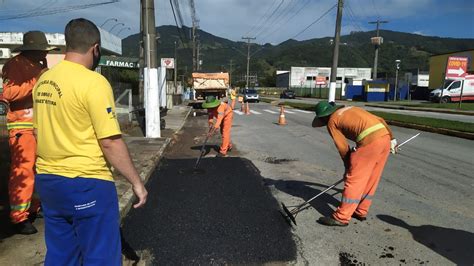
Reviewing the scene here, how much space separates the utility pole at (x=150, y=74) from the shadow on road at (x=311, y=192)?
228 inches

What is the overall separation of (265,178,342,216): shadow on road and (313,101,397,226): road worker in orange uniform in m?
0.47

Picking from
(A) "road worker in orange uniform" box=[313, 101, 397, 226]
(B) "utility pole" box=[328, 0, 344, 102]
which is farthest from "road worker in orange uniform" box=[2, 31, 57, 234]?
(B) "utility pole" box=[328, 0, 344, 102]

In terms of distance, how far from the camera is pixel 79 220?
2.41m

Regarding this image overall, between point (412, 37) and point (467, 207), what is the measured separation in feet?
625

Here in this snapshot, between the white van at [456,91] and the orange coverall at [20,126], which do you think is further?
the white van at [456,91]

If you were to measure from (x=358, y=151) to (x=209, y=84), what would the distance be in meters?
28.8

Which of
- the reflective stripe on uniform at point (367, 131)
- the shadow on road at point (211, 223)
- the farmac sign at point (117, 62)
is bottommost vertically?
the shadow on road at point (211, 223)

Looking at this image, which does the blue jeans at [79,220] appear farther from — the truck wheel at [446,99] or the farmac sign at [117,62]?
the truck wheel at [446,99]

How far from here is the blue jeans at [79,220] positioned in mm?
2365

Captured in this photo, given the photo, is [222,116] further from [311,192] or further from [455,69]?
[455,69]

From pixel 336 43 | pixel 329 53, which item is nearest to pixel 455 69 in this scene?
pixel 336 43

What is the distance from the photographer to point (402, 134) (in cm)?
1318

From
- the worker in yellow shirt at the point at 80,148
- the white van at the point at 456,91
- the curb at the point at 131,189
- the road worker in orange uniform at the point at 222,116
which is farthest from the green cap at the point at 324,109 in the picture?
the white van at the point at 456,91

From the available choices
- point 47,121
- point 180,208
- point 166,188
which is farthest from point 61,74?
point 166,188
